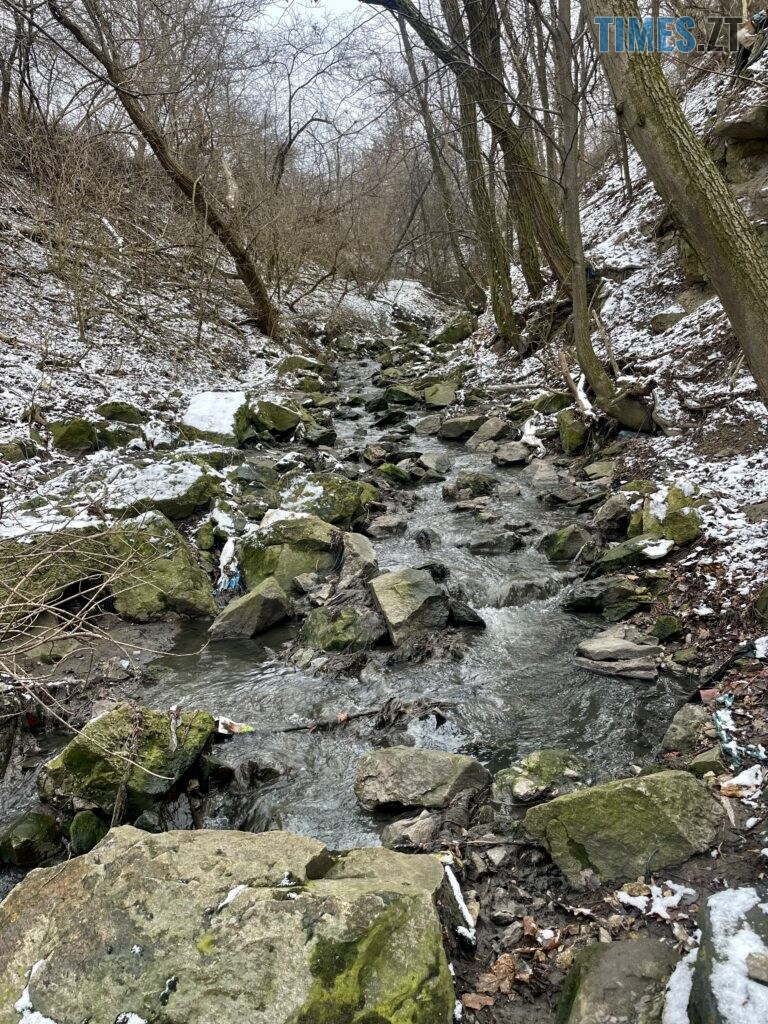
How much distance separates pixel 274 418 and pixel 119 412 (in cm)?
238

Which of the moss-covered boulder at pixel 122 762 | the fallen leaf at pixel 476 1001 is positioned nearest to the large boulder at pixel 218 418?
the moss-covered boulder at pixel 122 762

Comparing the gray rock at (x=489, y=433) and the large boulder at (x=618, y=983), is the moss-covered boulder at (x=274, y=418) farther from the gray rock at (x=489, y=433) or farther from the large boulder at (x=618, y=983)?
the large boulder at (x=618, y=983)

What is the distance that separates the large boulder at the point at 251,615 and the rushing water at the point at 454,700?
0.11 m

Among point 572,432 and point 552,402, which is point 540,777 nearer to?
point 572,432

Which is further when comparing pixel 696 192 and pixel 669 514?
pixel 669 514

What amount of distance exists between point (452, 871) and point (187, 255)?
1187 centimetres

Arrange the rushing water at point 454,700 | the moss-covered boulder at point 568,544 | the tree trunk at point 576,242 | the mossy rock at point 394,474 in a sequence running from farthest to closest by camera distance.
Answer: the mossy rock at point 394,474 → the tree trunk at point 576,242 → the moss-covered boulder at point 568,544 → the rushing water at point 454,700

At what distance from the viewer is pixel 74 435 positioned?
8.09 meters

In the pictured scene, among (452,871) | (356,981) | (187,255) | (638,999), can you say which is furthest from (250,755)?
(187,255)

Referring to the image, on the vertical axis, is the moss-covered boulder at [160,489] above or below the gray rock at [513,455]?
above

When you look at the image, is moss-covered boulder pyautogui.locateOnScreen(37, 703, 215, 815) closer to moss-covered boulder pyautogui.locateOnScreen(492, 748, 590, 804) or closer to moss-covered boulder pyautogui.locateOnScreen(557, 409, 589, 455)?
moss-covered boulder pyautogui.locateOnScreen(492, 748, 590, 804)

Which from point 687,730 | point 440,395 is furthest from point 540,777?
point 440,395

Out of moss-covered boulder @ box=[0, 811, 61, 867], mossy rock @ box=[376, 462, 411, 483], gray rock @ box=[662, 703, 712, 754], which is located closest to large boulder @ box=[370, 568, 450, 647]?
gray rock @ box=[662, 703, 712, 754]

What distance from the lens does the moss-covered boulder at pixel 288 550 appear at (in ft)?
20.7
